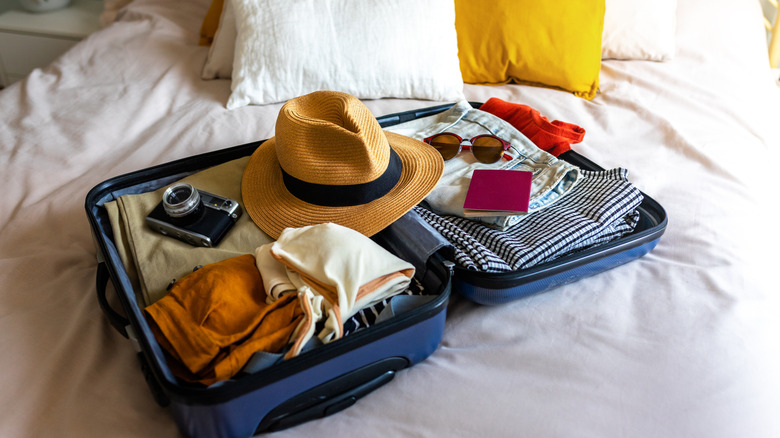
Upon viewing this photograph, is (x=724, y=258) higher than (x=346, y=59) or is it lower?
lower

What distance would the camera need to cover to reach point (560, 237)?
0.84 m

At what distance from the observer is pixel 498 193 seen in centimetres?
90

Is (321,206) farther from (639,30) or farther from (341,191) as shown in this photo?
(639,30)

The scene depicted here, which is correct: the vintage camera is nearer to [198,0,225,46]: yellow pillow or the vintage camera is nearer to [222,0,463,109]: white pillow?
[222,0,463,109]: white pillow

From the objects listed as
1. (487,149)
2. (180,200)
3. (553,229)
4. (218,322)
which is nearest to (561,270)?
(553,229)

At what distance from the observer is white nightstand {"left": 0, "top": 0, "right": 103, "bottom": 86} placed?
197 cm

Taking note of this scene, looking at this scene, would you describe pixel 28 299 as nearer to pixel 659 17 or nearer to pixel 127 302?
pixel 127 302

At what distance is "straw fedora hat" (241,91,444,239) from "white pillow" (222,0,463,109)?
0.38m

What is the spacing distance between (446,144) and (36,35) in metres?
1.72

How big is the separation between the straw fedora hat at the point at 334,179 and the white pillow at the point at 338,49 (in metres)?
0.38

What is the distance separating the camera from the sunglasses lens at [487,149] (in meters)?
1.04

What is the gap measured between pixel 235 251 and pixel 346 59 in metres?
0.65

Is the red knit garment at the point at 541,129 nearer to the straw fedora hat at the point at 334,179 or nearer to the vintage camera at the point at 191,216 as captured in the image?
the straw fedora hat at the point at 334,179

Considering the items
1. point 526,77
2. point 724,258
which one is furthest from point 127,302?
point 526,77
